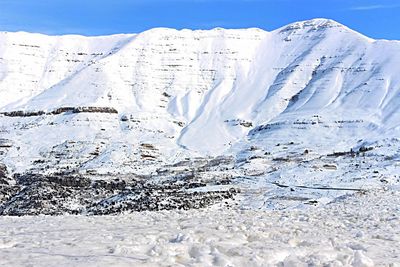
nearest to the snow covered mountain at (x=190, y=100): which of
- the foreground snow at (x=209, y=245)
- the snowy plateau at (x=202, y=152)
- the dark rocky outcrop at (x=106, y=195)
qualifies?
the snowy plateau at (x=202, y=152)

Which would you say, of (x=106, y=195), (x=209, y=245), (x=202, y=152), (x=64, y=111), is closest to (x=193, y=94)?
(x=64, y=111)

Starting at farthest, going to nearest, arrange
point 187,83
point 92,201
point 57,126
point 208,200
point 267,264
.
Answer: point 187,83
point 57,126
point 92,201
point 208,200
point 267,264

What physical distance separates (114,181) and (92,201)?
19.9 meters

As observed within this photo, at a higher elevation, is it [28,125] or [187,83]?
[187,83]

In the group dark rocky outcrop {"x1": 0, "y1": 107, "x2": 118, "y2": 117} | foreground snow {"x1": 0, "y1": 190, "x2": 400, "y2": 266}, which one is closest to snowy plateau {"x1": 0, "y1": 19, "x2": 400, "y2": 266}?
foreground snow {"x1": 0, "y1": 190, "x2": 400, "y2": 266}

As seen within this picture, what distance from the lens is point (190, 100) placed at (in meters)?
165

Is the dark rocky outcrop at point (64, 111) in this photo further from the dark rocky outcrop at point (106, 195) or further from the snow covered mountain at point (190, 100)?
the dark rocky outcrop at point (106, 195)

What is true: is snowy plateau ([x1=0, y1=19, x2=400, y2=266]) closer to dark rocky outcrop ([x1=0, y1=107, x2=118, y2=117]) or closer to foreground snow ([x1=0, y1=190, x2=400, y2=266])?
foreground snow ([x1=0, y1=190, x2=400, y2=266])

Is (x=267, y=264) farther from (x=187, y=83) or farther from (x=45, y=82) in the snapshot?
(x=45, y=82)

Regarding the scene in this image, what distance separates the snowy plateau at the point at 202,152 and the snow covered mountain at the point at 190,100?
0.57m

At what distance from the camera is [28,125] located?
143 metres

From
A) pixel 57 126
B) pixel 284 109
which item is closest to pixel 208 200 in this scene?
pixel 57 126

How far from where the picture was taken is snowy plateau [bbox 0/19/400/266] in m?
12.9

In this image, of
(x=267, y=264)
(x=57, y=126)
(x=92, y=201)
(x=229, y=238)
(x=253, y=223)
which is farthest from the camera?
(x=57, y=126)
